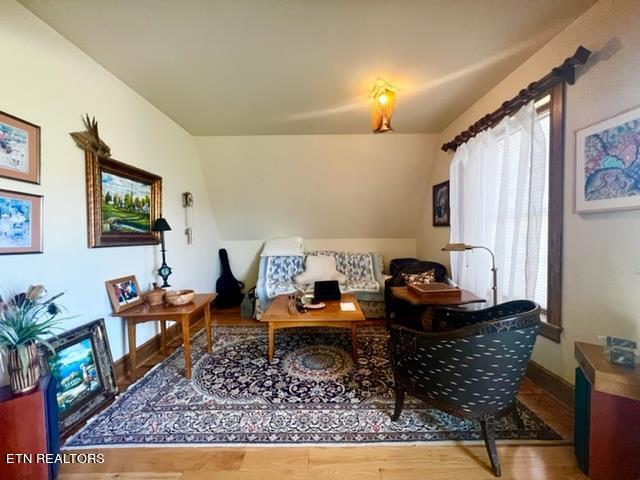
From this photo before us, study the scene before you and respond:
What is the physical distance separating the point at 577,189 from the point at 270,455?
2.46 meters

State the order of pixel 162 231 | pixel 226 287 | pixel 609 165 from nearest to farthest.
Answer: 1. pixel 609 165
2. pixel 162 231
3. pixel 226 287

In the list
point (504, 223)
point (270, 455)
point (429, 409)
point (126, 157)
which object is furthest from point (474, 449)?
point (126, 157)

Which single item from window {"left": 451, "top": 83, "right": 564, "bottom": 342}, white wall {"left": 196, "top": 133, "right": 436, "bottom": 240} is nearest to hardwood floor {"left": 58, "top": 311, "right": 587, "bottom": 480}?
window {"left": 451, "top": 83, "right": 564, "bottom": 342}

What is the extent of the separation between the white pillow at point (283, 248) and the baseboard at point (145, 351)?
1.44 m

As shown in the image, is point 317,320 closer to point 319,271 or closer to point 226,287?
point 319,271

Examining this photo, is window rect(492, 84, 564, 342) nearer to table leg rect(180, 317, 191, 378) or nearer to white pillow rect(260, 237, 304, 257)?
table leg rect(180, 317, 191, 378)

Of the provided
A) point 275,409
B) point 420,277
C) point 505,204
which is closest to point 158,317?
point 275,409

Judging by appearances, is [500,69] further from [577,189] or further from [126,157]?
[126,157]

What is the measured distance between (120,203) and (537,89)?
3.40 metres

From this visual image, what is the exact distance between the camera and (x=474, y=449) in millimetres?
1438

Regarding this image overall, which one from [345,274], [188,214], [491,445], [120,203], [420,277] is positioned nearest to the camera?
[491,445]

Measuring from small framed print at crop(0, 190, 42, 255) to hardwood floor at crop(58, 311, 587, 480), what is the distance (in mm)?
1236

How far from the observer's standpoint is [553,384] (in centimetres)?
181

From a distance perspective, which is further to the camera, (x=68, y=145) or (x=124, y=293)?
(x=124, y=293)
